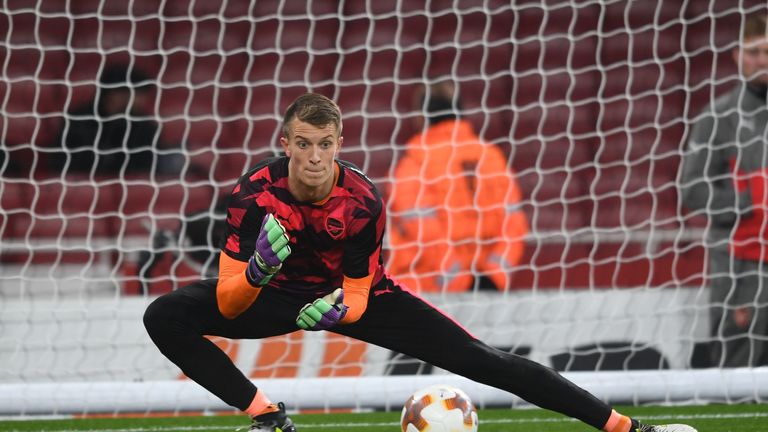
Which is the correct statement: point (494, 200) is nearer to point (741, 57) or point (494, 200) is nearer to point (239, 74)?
point (741, 57)

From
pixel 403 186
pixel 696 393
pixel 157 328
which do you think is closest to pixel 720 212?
pixel 696 393

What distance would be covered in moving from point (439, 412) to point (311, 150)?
1.11m

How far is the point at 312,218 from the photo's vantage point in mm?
3771

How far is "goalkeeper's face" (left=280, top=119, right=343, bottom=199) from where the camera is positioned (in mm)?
3611

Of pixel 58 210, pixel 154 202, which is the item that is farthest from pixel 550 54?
pixel 58 210

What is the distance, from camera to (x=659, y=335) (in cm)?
620

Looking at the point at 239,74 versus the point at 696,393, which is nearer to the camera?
the point at 696,393

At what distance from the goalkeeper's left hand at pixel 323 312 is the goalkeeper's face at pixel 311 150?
0.42 meters

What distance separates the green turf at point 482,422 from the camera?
486 cm

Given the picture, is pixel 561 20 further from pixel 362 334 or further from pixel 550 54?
pixel 362 334

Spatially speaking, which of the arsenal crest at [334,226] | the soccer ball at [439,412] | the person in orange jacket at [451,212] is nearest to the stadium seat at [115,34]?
the person in orange jacket at [451,212]

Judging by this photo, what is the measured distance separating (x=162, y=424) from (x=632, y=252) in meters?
4.19

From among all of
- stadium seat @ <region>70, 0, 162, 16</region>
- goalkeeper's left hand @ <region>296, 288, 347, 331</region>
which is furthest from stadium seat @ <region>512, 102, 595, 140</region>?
goalkeeper's left hand @ <region>296, 288, 347, 331</region>

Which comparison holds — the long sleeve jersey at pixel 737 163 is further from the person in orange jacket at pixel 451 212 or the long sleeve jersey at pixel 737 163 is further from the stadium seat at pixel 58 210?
the stadium seat at pixel 58 210
